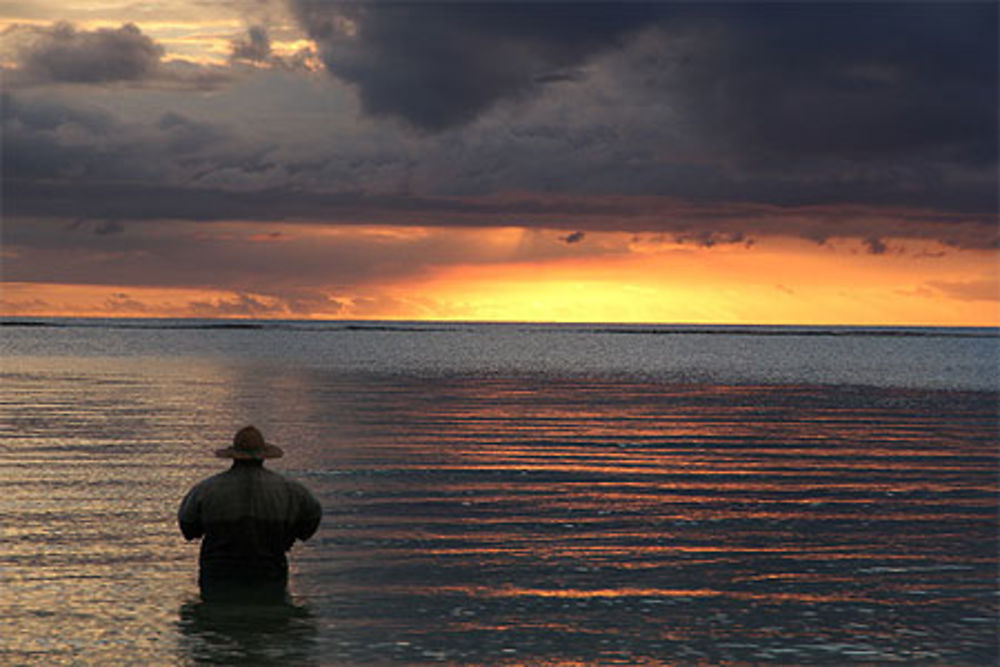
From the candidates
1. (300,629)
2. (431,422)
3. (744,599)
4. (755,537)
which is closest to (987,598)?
(744,599)

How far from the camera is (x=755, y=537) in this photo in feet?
71.7

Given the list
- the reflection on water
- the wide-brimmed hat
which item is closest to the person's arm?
the wide-brimmed hat

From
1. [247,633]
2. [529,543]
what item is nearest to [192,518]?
[247,633]

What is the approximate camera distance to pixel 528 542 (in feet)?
69.1

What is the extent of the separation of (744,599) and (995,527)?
27.5 feet

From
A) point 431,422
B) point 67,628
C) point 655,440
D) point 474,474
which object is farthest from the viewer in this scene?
point 431,422

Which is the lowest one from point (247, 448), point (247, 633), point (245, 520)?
point (247, 633)

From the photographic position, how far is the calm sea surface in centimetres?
1487

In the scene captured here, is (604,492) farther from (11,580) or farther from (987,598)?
(11,580)

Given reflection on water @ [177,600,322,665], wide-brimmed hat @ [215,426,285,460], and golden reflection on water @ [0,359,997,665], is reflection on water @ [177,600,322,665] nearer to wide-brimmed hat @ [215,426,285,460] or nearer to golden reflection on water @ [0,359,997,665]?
golden reflection on water @ [0,359,997,665]

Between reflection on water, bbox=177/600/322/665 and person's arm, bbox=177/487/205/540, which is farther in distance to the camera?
person's arm, bbox=177/487/205/540

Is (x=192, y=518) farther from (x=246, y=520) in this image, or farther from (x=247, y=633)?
(x=247, y=633)

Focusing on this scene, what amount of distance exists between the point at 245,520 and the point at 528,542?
623 centimetres

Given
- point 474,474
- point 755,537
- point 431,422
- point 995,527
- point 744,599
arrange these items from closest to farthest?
point 744,599
point 755,537
point 995,527
point 474,474
point 431,422
